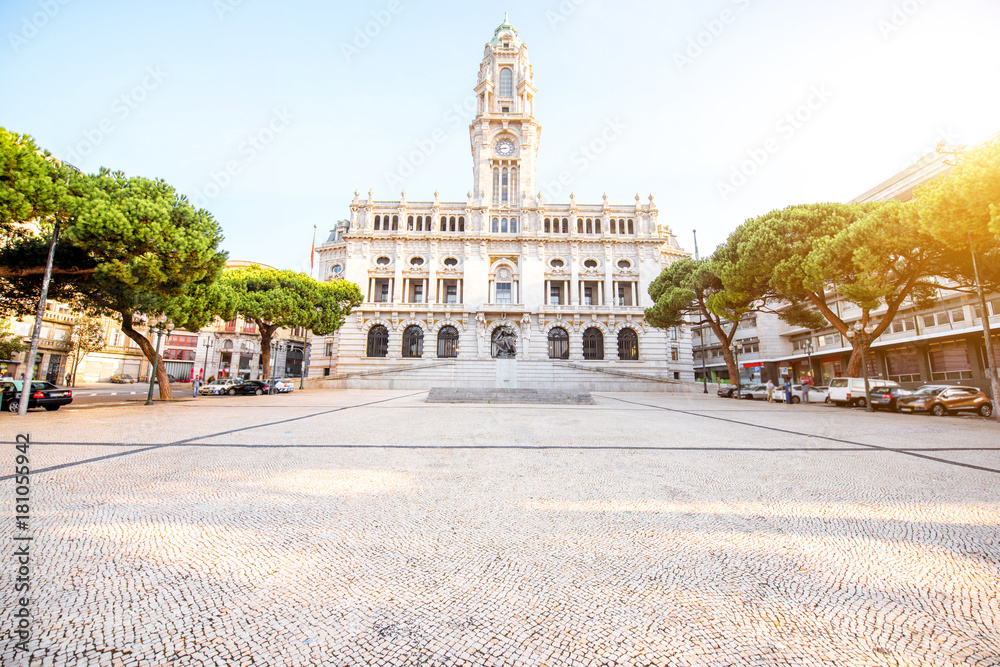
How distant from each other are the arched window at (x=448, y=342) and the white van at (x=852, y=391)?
28.4m

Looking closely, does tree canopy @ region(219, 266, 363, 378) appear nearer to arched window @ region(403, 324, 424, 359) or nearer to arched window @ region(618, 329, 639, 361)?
arched window @ region(403, 324, 424, 359)

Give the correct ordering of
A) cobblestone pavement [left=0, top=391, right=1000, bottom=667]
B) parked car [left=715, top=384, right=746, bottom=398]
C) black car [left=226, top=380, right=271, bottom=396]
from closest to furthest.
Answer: cobblestone pavement [left=0, top=391, right=1000, bottom=667] < black car [left=226, top=380, right=271, bottom=396] < parked car [left=715, top=384, right=746, bottom=398]

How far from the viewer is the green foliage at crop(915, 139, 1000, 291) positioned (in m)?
9.67

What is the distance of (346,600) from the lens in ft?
6.68

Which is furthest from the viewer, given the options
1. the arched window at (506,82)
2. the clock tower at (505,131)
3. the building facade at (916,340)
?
the arched window at (506,82)

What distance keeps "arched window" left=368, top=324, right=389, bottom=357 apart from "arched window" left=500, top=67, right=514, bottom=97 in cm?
3072

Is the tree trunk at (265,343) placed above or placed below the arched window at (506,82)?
below

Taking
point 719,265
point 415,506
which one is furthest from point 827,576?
point 719,265

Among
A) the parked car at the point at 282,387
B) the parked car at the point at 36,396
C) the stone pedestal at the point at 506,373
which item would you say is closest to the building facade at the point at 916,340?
the stone pedestal at the point at 506,373

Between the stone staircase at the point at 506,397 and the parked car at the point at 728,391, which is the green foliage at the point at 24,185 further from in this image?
the parked car at the point at 728,391

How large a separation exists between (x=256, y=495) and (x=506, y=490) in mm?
2306

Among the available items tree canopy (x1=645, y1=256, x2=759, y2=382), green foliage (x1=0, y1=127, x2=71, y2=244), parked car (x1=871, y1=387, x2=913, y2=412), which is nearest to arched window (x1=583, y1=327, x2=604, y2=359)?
tree canopy (x1=645, y1=256, x2=759, y2=382)

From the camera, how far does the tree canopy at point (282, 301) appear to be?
26.4 metres

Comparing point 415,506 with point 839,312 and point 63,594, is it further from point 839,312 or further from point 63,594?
point 839,312
